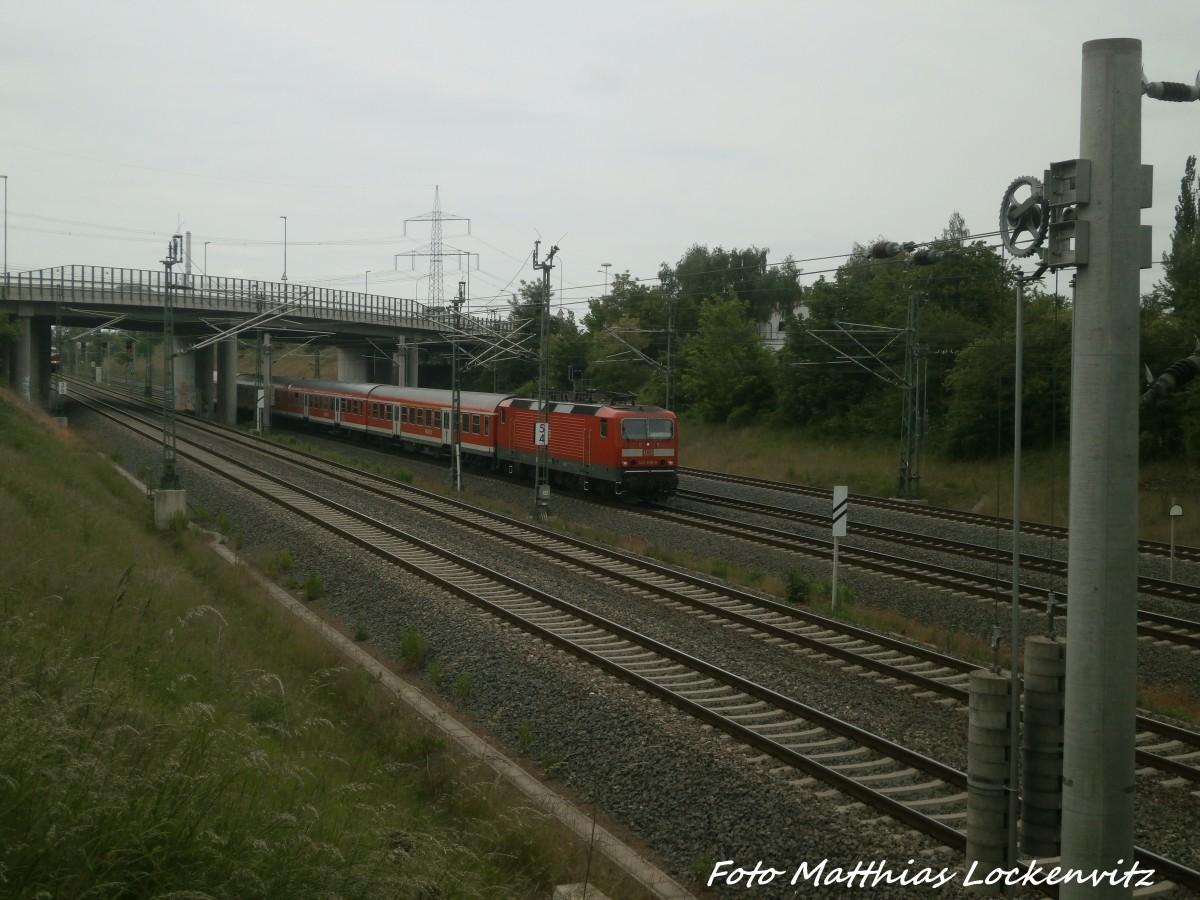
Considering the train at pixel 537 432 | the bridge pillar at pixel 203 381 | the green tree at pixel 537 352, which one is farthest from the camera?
the bridge pillar at pixel 203 381

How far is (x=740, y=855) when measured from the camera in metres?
7.65

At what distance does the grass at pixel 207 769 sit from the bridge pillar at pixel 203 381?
53.6m

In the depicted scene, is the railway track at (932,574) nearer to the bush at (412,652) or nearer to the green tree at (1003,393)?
the bush at (412,652)

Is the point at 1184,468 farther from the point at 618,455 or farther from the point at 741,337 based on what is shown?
the point at 741,337

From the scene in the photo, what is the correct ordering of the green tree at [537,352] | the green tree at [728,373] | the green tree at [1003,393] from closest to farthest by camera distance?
1. the green tree at [1003,393]
2. the green tree at [728,373]
3. the green tree at [537,352]

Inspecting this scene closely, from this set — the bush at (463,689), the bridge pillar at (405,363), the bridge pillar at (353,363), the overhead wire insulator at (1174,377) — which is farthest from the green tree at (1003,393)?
the bridge pillar at (353,363)

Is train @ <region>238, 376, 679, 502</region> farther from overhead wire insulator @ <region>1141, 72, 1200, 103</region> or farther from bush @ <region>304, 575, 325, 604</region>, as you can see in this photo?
overhead wire insulator @ <region>1141, 72, 1200, 103</region>

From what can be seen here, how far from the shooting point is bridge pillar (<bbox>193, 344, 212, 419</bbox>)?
65.0m

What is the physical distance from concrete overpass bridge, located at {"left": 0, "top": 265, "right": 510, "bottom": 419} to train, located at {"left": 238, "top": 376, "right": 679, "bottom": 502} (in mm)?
3354

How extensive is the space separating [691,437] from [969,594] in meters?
31.9

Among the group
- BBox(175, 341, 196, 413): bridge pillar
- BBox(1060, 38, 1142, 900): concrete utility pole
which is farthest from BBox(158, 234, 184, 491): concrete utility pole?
BBox(175, 341, 196, 413): bridge pillar

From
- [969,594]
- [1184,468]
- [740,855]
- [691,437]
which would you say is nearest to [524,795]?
[740,855]

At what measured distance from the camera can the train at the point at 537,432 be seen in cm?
2822

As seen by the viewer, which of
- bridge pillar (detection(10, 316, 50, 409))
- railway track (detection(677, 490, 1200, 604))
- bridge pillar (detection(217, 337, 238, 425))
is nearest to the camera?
railway track (detection(677, 490, 1200, 604))
